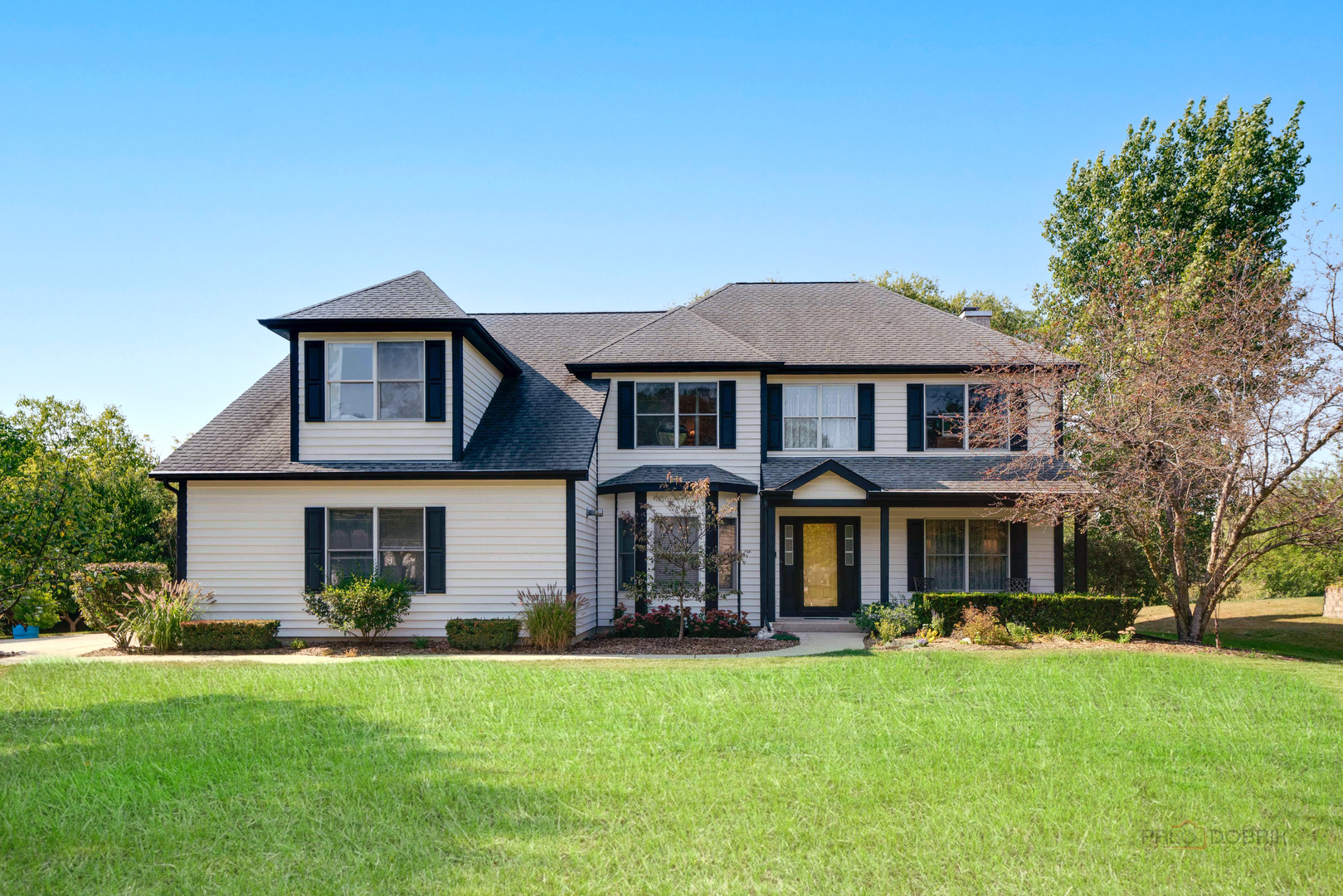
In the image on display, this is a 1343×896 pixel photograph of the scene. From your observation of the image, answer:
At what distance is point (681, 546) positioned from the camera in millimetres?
17359

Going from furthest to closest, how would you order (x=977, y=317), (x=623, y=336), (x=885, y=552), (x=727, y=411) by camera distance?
(x=977, y=317) < (x=623, y=336) < (x=727, y=411) < (x=885, y=552)

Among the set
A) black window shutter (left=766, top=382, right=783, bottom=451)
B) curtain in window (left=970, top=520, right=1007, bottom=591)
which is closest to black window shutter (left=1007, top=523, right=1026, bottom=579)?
curtain in window (left=970, top=520, right=1007, bottom=591)

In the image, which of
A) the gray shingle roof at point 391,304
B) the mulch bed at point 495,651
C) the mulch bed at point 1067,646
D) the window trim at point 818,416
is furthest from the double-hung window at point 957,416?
the gray shingle roof at point 391,304

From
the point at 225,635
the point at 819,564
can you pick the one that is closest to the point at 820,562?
the point at 819,564

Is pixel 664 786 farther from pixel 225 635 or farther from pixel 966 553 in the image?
pixel 966 553

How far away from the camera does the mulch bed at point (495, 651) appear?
1511cm

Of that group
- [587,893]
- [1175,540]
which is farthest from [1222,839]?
[1175,540]

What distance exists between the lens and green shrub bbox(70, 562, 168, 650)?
50.7ft

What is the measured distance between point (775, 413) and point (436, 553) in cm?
795

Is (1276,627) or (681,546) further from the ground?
(681,546)

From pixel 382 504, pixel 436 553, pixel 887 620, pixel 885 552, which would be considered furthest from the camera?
pixel 885 552

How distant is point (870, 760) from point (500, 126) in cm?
1246

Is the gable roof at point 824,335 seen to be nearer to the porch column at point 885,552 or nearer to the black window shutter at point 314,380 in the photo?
the porch column at point 885,552

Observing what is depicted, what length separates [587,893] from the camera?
460 cm
